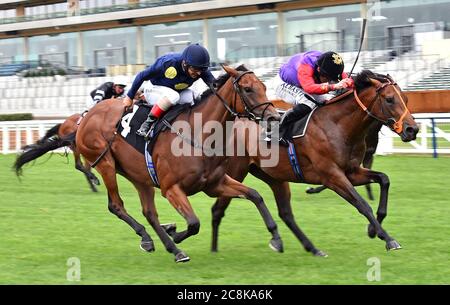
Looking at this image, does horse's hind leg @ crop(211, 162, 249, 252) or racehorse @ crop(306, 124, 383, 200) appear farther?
racehorse @ crop(306, 124, 383, 200)

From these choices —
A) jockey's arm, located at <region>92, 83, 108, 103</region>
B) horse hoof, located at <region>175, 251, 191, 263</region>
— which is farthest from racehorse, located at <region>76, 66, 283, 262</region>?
jockey's arm, located at <region>92, 83, 108, 103</region>

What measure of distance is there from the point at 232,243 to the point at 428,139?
10921mm

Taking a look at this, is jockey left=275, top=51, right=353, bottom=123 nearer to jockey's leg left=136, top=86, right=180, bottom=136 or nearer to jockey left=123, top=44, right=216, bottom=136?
jockey left=123, top=44, right=216, bottom=136

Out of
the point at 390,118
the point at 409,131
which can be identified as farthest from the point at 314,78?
the point at 409,131

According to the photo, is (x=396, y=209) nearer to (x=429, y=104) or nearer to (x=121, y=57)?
(x=429, y=104)

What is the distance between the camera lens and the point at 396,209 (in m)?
9.48

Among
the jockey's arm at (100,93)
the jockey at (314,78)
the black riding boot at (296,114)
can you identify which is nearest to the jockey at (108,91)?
the jockey's arm at (100,93)

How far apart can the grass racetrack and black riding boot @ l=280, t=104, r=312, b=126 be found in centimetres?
119

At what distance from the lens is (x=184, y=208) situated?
6078 mm

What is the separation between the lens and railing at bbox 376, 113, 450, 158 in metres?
16.1

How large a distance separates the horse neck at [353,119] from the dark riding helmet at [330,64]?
39 centimetres

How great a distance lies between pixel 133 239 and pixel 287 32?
27.4 metres

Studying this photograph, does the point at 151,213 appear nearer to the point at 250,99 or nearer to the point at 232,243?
the point at 232,243
